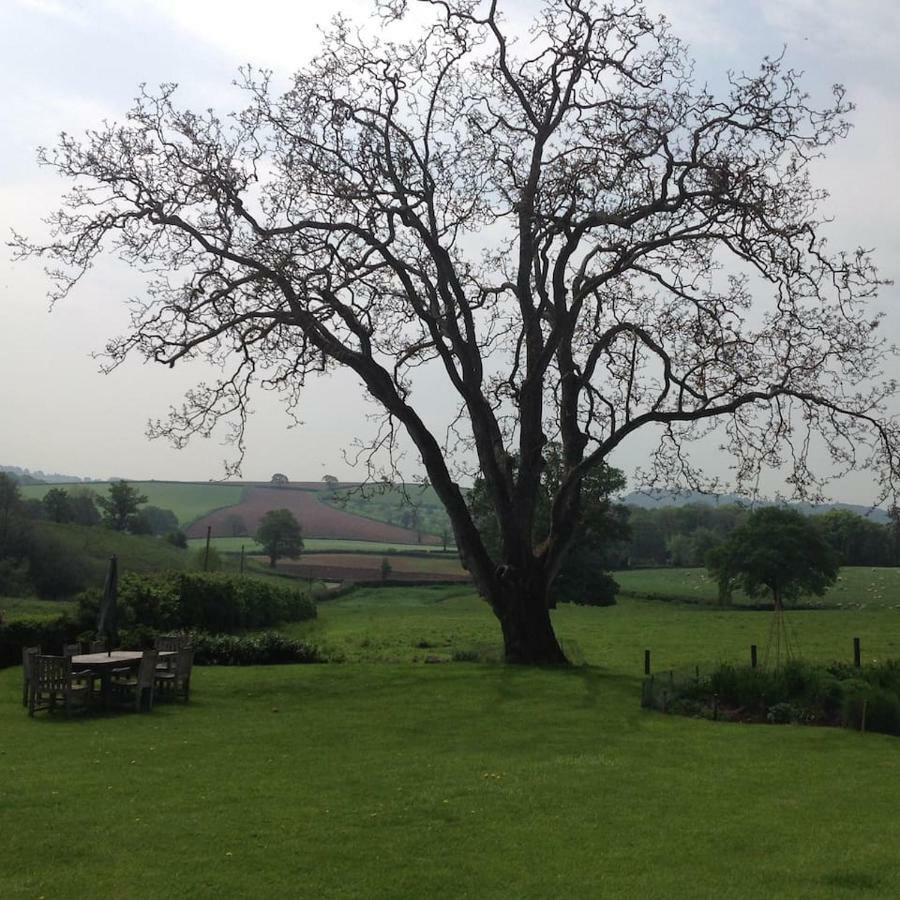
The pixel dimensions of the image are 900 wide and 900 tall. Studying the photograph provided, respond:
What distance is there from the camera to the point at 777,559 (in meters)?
65.3

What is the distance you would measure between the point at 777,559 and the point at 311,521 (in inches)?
1675

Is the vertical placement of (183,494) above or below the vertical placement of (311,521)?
above

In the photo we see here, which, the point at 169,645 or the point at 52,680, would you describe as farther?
the point at 169,645

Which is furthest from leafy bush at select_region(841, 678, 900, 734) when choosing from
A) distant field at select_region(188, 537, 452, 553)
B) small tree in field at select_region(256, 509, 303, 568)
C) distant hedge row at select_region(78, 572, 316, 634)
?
distant field at select_region(188, 537, 452, 553)

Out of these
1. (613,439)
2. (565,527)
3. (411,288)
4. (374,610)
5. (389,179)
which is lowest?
(374,610)

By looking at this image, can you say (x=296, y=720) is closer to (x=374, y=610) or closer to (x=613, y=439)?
Result: (x=613, y=439)

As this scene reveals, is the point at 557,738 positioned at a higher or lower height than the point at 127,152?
lower

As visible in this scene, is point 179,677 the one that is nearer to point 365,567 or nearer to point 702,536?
point 365,567

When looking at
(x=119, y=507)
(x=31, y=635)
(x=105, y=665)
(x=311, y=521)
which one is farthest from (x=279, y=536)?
(x=105, y=665)

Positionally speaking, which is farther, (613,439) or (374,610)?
(374,610)

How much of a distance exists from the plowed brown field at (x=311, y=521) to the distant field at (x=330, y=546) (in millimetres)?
649

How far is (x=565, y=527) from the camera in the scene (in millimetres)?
24672

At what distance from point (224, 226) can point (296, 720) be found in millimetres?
12527

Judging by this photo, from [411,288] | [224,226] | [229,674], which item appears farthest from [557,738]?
[224,226]
